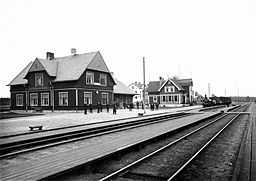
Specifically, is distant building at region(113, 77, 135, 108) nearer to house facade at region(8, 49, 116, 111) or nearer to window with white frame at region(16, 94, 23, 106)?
house facade at region(8, 49, 116, 111)

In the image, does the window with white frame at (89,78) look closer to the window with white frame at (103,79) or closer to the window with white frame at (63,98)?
the window with white frame at (103,79)

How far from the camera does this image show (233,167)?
654cm

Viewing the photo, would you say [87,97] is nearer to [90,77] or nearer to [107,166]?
[90,77]

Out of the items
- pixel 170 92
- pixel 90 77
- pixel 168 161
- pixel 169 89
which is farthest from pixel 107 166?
pixel 169 89

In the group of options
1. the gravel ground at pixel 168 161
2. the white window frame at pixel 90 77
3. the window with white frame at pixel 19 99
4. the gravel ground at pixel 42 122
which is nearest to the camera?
the gravel ground at pixel 168 161

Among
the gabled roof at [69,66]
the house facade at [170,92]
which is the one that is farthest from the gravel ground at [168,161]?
the house facade at [170,92]

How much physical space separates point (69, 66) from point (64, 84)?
12.9ft

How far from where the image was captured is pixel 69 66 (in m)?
35.2

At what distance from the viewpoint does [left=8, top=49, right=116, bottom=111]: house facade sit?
105 feet

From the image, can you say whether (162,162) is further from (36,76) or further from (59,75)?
(36,76)

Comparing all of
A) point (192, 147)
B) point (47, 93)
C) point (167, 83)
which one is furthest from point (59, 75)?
point (167, 83)

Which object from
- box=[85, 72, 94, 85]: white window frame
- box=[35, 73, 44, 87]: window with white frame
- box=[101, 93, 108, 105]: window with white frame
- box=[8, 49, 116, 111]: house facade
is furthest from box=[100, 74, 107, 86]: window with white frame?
box=[35, 73, 44, 87]: window with white frame

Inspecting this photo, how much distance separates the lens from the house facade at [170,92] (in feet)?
198

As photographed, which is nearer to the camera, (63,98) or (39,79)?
(63,98)
